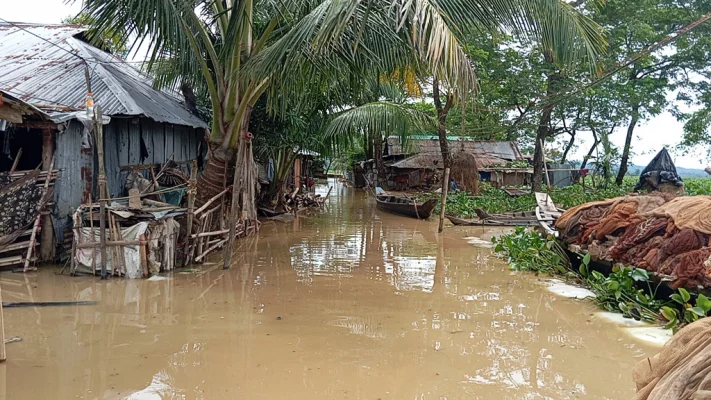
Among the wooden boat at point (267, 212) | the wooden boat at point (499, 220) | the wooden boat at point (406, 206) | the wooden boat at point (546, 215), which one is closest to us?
the wooden boat at point (546, 215)

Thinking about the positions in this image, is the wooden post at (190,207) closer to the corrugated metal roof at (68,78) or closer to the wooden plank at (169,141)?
the corrugated metal roof at (68,78)

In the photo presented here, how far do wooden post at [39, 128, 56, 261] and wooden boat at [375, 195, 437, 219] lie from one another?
10.1 m

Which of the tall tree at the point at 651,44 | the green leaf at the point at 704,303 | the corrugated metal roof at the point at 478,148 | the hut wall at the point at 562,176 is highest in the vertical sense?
the tall tree at the point at 651,44

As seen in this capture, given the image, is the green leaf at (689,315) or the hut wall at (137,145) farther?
the hut wall at (137,145)

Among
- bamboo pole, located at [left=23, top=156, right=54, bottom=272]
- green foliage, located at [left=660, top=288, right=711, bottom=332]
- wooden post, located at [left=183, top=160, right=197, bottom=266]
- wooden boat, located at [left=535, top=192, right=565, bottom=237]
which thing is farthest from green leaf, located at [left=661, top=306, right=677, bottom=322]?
bamboo pole, located at [left=23, top=156, right=54, bottom=272]

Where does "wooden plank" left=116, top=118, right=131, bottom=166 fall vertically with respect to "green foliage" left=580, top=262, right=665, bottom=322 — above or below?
above

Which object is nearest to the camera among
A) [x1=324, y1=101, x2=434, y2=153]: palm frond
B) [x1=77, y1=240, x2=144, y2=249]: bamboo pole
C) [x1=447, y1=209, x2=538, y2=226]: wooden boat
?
[x1=77, y1=240, x2=144, y2=249]: bamboo pole

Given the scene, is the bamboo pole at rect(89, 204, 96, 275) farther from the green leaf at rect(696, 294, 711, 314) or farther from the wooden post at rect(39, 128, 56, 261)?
the green leaf at rect(696, 294, 711, 314)

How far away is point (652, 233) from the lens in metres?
6.92

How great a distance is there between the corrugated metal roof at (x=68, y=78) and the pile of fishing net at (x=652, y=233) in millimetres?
7181

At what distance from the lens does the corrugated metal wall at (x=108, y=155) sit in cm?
831

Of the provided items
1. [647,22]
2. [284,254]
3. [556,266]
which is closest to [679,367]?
[556,266]

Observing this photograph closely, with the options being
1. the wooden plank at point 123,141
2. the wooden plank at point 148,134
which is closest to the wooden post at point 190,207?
the wooden plank at point 123,141

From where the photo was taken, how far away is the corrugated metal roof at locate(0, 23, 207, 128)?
8828 mm
